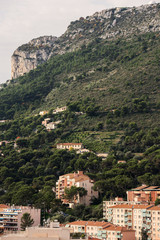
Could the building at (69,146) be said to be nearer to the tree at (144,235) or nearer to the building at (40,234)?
the tree at (144,235)

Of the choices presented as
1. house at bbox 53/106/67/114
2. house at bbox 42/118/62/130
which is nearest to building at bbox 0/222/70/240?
house at bbox 42/118/62/130

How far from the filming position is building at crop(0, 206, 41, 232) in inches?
3014

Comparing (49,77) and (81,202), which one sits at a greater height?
(49,77)

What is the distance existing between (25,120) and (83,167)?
45157 mm

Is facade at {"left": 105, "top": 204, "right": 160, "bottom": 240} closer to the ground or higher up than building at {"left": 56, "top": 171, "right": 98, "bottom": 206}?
closer to the ground

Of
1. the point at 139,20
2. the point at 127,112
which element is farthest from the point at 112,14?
the point at 127,112

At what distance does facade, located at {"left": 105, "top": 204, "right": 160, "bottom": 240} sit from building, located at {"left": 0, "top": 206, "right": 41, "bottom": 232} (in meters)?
11.2

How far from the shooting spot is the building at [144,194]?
262 feet

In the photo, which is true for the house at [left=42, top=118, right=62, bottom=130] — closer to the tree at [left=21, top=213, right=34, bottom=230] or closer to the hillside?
the hillside

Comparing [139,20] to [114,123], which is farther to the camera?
[139,20]

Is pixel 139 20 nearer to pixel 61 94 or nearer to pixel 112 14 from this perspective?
pixel 112 14

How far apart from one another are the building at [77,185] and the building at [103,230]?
1695 cm

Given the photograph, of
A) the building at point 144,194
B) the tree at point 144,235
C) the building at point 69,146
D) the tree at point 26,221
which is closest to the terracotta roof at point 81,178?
the building at point 144,194

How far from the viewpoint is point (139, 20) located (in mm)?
182125
